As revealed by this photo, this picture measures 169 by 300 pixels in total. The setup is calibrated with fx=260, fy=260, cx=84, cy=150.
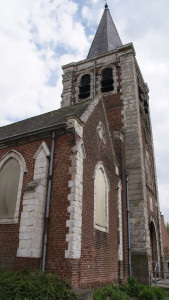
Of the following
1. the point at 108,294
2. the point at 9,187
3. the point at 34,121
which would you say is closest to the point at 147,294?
the point at 108,294

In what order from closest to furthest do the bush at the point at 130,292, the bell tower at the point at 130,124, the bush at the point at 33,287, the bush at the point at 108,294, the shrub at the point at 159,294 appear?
the bush at the point at 33,287 → the bush at the point at 108,294 → the bush at the point at 130,292 → the shrub at the point at 159,294 → the bell tower at the point at 130,124

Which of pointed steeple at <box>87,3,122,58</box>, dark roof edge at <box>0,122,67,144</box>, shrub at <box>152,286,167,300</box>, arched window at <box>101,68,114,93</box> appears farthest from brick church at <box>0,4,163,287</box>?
pointed steeple at <box>87,3,122,58</box>

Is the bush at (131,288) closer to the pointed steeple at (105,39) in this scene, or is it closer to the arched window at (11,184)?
the arched window at (11,184)

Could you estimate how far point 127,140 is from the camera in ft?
48.5

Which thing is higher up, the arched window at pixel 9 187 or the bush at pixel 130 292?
the arched window at pixel 9 187

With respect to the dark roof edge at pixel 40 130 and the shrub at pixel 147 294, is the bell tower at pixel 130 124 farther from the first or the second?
the dark roof edge at pixel 40 130

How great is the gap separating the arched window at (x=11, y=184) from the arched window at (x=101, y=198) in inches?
112

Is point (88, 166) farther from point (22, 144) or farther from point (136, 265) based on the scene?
point (136, 265)

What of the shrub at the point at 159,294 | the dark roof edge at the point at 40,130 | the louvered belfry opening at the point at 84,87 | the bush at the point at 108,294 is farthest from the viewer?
the louvered belfry opening at the point at 84,87

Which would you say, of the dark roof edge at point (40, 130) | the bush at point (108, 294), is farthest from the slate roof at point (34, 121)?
the bush at point (108, 294)

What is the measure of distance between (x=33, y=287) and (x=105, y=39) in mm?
22109

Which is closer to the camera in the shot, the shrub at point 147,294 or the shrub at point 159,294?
the shrub at point 147,294

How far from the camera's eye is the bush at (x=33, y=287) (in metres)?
5.96

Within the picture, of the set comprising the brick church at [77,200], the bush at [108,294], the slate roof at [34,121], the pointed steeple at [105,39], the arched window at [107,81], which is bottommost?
the bush at [108,294]
